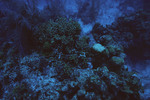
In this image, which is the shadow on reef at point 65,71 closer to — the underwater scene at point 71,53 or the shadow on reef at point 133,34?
the underwater scene at point 71,53

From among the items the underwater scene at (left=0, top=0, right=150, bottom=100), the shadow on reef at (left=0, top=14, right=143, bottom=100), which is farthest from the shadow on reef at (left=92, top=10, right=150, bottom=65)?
the shadow on reef at (left=0, top=14, right=143, bottom=100)

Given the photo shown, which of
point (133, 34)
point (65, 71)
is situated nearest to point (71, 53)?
point (65, 71)

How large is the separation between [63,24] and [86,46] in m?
1.99

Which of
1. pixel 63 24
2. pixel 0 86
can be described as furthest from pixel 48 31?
pixel 0 86

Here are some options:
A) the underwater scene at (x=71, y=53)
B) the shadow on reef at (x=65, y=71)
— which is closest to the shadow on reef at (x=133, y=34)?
the underwater scene at (x=71, y=53)

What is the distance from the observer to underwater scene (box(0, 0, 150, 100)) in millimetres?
3279

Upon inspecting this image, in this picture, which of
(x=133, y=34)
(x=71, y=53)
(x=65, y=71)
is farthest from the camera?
(x=133, y=34)

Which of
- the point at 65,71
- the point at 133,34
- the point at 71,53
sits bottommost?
the point at 65,71

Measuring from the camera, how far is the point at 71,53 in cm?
461

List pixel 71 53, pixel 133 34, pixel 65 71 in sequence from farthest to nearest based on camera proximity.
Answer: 1. pixel 133 34
2. pixel 71 53
3. pixel 65 71

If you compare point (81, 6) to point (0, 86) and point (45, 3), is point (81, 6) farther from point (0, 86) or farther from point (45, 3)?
point (0, 86)

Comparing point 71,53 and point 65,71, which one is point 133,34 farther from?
point 65,71

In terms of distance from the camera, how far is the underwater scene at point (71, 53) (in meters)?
3.28

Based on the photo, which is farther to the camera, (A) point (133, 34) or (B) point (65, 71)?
(A) point (133, 34)
